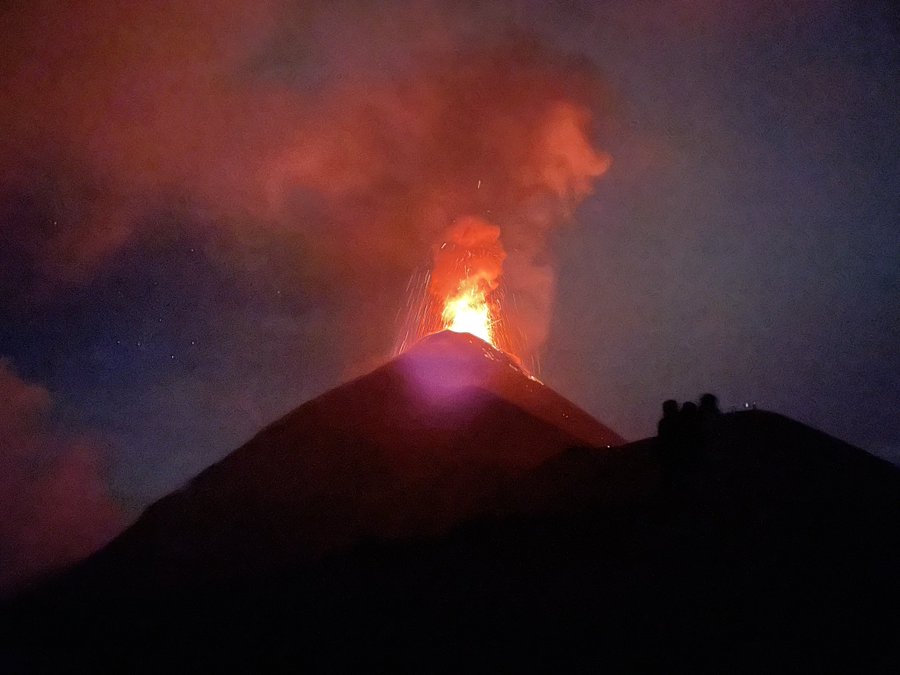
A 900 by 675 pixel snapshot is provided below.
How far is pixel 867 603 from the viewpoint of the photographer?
11.8 meters

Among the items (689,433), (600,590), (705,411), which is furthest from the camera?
(705,411)

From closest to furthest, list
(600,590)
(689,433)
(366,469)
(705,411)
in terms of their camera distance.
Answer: (600,590), (689,433), (705,411), (366,469)

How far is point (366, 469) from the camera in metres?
27.7

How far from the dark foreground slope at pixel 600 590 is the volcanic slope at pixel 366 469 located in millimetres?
2373

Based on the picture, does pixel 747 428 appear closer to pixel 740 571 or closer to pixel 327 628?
pixel 740 571

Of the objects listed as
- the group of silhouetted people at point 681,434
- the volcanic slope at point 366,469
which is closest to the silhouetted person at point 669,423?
the group of silhouetted people at point 681,434

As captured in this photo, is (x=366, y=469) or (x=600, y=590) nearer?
(x=600, y=590)

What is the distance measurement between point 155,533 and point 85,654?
10.6 metres

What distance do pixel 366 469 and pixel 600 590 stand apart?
51.4ft

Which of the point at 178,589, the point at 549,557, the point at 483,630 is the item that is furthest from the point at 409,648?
the point at 178,589

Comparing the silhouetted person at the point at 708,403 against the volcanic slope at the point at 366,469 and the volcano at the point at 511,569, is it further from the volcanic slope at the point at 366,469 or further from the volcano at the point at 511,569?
the volcanic slope at the point at 366,469

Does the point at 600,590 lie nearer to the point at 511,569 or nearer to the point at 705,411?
the point at 511,569

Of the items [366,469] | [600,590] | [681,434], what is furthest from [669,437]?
[366,469]

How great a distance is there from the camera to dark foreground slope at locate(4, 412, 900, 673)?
11359mm
